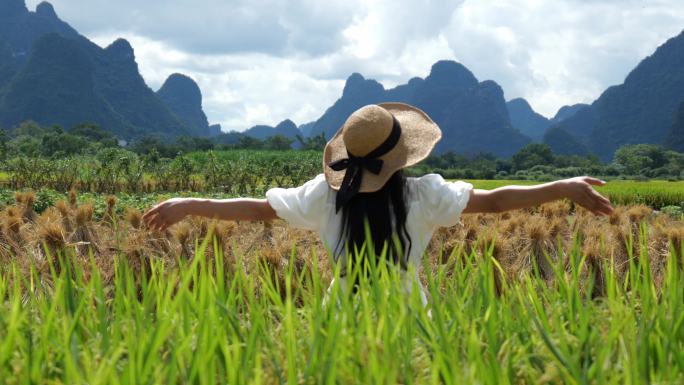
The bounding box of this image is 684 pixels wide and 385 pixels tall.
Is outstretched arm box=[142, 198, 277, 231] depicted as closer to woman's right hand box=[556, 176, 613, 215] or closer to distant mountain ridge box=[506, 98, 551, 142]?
woman's right hand box=[556, 176, 613, 215]

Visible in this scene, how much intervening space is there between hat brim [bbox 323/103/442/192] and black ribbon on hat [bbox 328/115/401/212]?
0.06 feet

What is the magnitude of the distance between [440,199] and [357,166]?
28 cm

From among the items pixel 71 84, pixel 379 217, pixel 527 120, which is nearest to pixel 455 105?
pixel 527 120

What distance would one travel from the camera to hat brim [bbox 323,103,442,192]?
216cm

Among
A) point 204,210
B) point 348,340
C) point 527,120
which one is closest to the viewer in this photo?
point 348,340

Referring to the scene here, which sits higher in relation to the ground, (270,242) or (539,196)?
(539,196)

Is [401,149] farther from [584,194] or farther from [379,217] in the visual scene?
[584,194]

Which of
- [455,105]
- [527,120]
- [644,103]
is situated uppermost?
[455,105]

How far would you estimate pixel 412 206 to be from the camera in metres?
2.20

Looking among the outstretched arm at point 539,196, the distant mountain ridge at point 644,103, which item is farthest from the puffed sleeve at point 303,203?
the distant mountain ridge at point 644,103

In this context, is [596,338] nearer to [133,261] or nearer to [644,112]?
[133,261]

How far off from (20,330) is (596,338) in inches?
38.3

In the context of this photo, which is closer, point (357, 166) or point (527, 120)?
point (357, 166)

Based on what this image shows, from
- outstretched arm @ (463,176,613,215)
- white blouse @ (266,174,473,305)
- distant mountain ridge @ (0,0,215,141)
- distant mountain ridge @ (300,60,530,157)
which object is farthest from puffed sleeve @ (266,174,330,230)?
distant mountain ridge @ (300,60,530,157)
